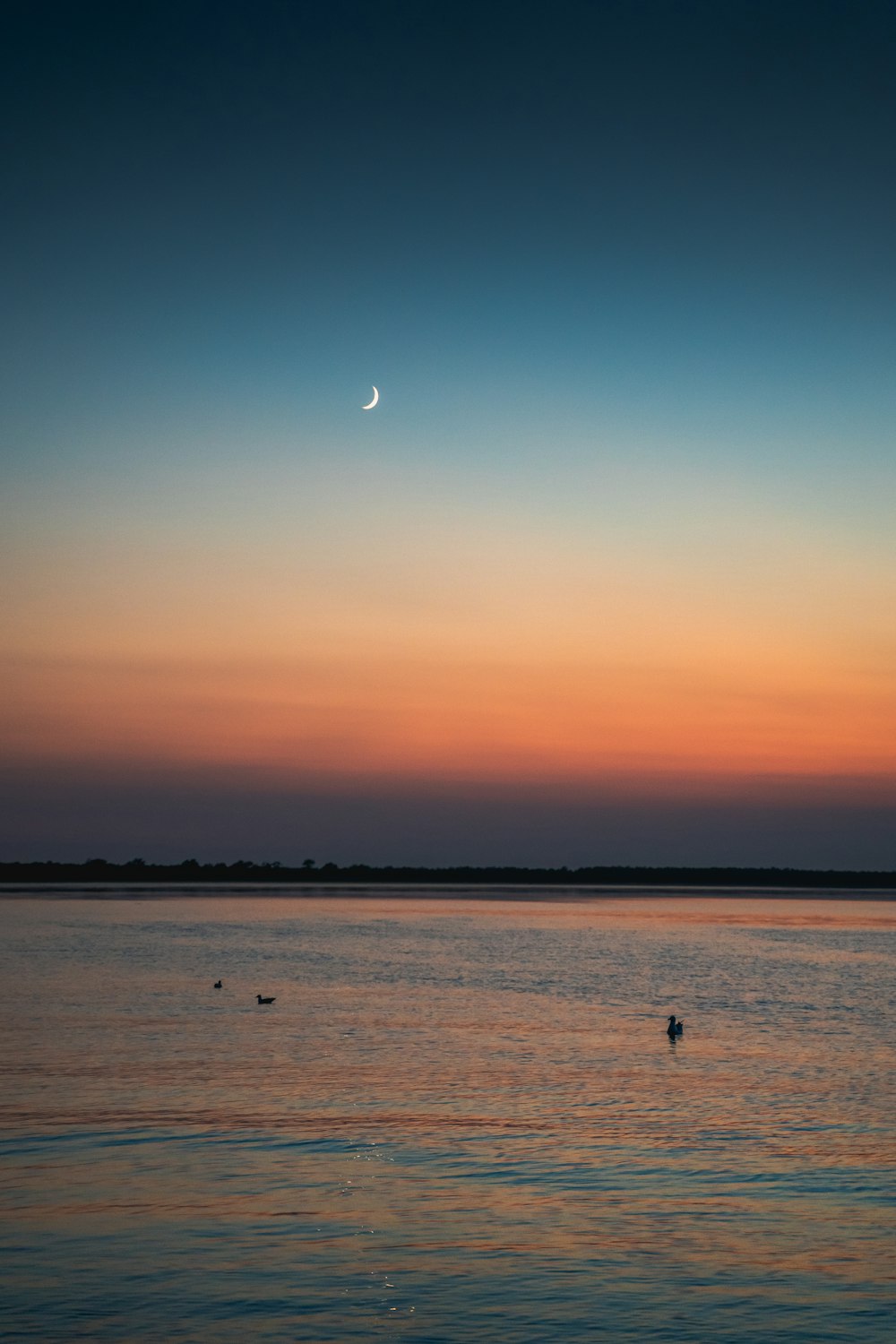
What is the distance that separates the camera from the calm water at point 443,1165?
13.9 metres

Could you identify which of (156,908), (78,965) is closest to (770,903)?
(156,908)

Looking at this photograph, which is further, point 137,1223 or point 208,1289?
point 137,1223

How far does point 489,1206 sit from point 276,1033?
17.3 metres

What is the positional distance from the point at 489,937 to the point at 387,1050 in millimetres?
48571

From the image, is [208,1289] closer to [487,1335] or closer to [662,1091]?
[487,1335]

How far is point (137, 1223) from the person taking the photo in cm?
1664

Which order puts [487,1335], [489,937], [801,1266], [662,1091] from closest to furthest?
[487,1335] → [801,1266] → [662,1091] → [489,937]

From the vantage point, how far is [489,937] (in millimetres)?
78500

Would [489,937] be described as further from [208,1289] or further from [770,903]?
[770,903]

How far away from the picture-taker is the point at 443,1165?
19750 mm

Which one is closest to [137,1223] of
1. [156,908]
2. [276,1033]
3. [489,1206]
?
[489,1206]

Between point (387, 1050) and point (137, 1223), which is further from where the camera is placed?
point (387, 1050)

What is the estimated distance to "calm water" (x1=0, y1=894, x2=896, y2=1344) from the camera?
1395 cm

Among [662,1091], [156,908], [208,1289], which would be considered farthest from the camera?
[156,908]
